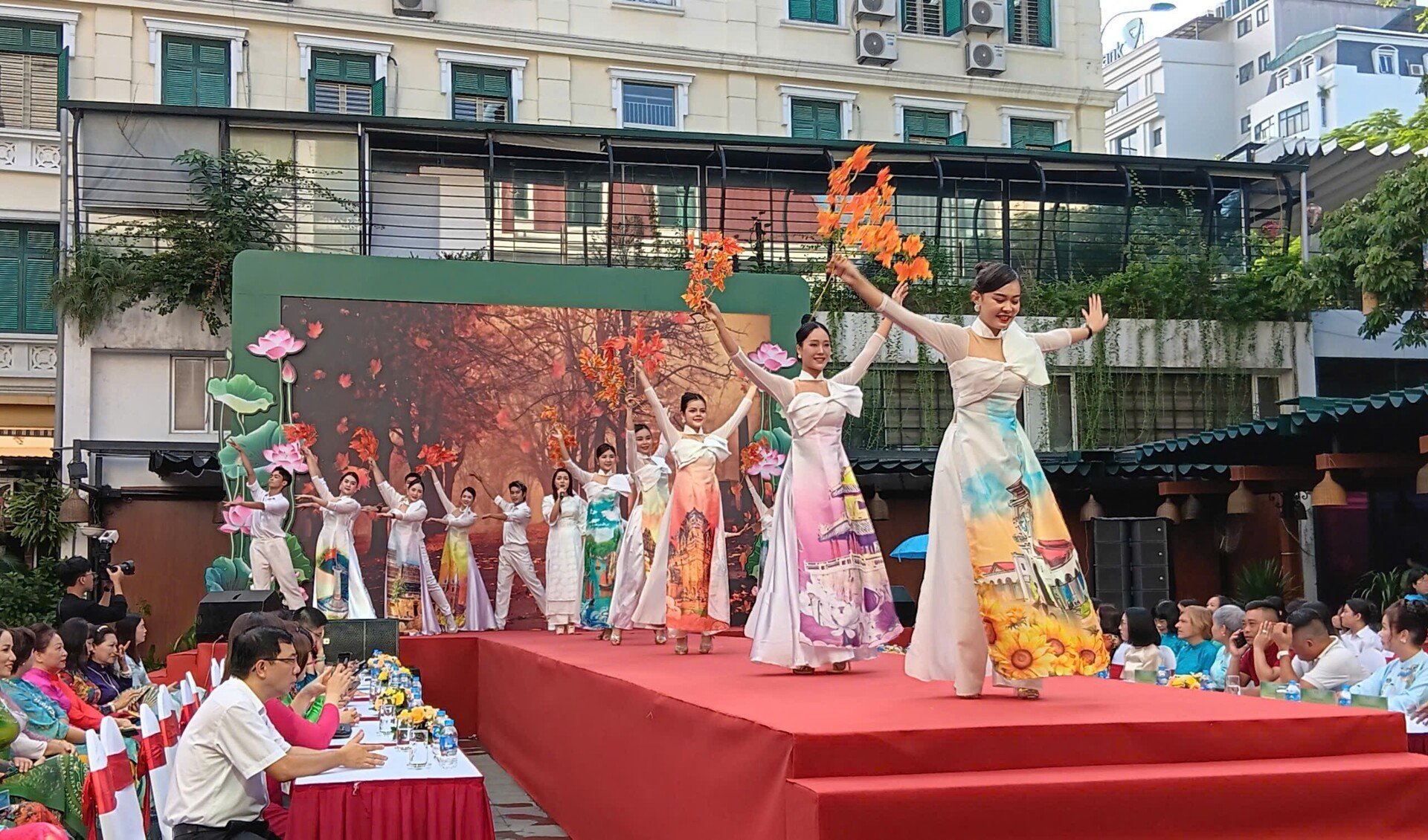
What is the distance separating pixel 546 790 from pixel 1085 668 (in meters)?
3.78

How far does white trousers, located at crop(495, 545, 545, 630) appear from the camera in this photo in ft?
42.3

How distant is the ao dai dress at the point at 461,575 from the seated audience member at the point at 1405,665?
8.03 metres

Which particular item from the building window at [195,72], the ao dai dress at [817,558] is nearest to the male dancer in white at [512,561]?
the ao dai dress at [817,558]

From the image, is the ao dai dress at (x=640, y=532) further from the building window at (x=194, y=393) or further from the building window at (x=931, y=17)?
the building window at (x=931, y=17)

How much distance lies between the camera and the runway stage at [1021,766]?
3674 mm

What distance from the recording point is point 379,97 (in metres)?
17.5

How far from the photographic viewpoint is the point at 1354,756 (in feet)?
13.5

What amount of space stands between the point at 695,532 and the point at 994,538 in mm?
3094

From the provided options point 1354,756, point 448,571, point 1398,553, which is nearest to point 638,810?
point 1354,756

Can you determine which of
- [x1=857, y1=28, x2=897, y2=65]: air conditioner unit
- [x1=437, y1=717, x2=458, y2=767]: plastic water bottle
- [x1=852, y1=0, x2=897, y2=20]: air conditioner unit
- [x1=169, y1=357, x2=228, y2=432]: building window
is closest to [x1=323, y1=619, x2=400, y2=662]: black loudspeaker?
[x1=437, y1=717, x2=458, y2=767]: plastic water bottle

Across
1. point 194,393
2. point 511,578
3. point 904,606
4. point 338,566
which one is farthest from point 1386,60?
point 338,566

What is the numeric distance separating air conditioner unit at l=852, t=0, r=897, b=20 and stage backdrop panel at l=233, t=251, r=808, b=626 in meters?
6.74

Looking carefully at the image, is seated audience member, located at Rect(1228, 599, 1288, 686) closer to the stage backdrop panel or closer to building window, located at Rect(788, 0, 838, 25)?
the stage backdrop panel

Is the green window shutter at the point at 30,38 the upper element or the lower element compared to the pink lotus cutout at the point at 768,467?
upper
